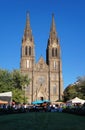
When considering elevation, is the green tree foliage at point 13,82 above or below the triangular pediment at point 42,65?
below

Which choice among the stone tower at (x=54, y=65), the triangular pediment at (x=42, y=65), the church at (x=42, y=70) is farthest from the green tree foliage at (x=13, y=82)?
the triangular pediment at (x=42, y=65)

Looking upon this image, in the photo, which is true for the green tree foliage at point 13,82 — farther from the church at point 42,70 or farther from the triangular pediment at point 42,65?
the triangular pediment at point 42,65

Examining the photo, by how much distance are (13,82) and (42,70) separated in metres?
26.9

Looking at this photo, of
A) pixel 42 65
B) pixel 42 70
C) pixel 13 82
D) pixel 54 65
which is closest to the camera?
pixel 13 82

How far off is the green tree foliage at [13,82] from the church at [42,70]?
658 inches

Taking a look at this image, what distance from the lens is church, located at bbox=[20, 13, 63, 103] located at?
109 metres

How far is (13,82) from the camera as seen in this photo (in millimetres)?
86375

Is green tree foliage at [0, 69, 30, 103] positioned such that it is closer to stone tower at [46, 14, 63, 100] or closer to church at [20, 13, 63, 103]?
church at [20, 13, 63, 103]

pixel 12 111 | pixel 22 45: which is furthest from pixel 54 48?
pixel 12 111

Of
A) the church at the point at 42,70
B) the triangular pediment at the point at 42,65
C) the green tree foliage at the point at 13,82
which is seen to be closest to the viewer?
the green tree foliage at the point at 13,82

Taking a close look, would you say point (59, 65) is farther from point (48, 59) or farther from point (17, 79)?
point (17, 79)

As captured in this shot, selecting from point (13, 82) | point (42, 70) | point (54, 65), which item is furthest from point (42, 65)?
point (13, 82)

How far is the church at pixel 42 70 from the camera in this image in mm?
108750

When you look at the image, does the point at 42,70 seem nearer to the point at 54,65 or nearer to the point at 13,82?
the point at 54,65
